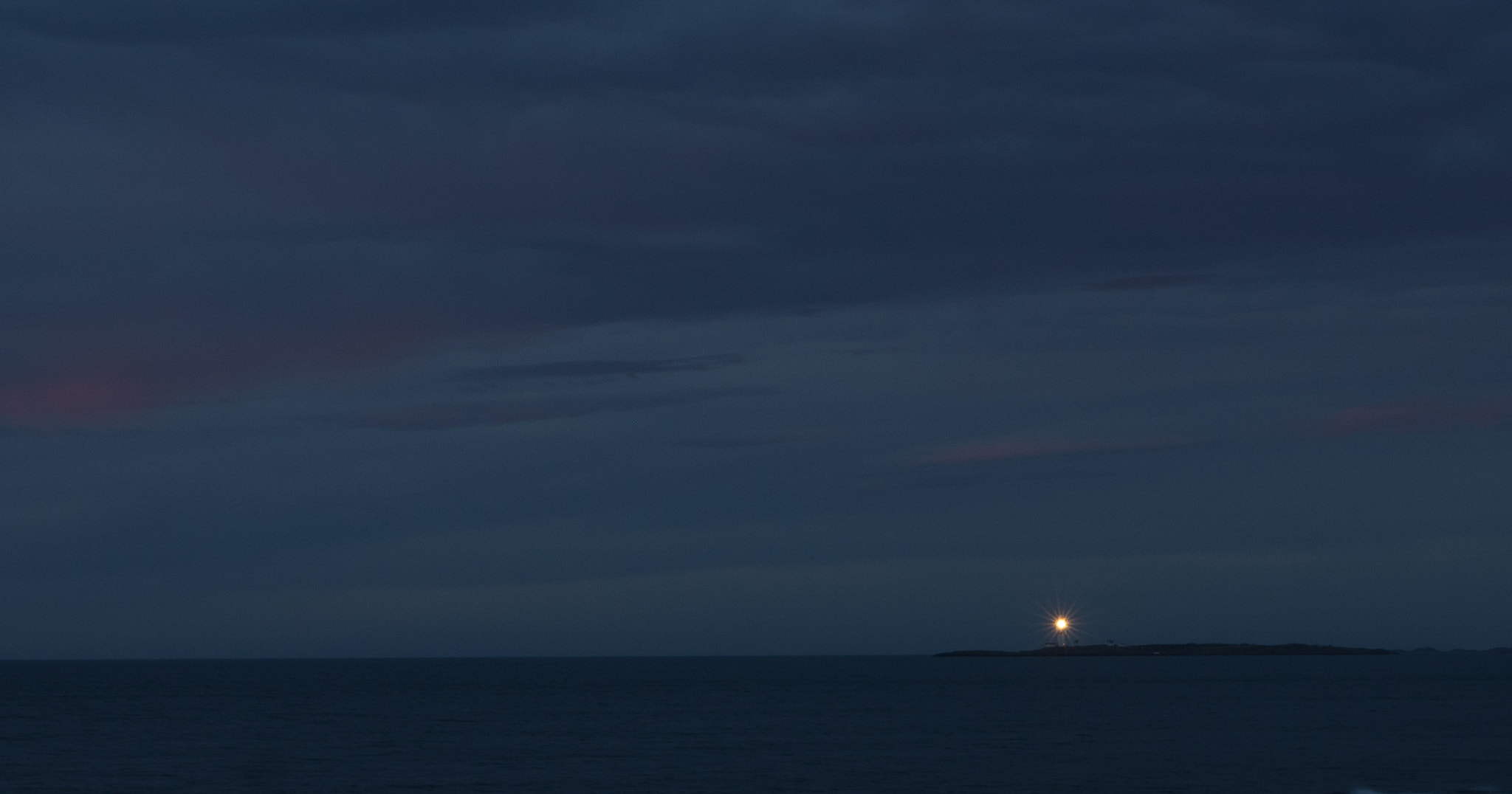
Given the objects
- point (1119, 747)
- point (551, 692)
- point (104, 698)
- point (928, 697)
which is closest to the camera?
point (1119, 747)

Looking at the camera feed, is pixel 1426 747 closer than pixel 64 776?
No

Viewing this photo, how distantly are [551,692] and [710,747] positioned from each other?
326 feet

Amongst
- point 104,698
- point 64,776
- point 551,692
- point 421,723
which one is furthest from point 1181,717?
point 104,698

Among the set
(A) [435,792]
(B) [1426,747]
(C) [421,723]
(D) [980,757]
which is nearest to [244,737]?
(C) [421,723]

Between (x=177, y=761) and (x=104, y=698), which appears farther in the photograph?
(x=104, y=698)

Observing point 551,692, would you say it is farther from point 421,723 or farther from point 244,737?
point 244,737

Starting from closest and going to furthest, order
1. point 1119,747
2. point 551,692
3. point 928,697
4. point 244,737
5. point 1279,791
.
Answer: point 1279,791, point 1119,747, point 244,737, point 928,697, point 551,692

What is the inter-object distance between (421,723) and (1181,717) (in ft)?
198

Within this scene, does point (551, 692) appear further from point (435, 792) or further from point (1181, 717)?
point (435, 792)

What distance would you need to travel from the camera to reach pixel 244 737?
99.0m

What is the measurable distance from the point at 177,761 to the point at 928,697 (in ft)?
308

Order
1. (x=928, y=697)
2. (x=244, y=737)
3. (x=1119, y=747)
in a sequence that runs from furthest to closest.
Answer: (x=928, y=697) → (x=244, y=737) → (x=1119, y=747)

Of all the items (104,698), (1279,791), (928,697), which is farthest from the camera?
(104,698)

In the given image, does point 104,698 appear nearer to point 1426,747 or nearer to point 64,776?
point 64,776
